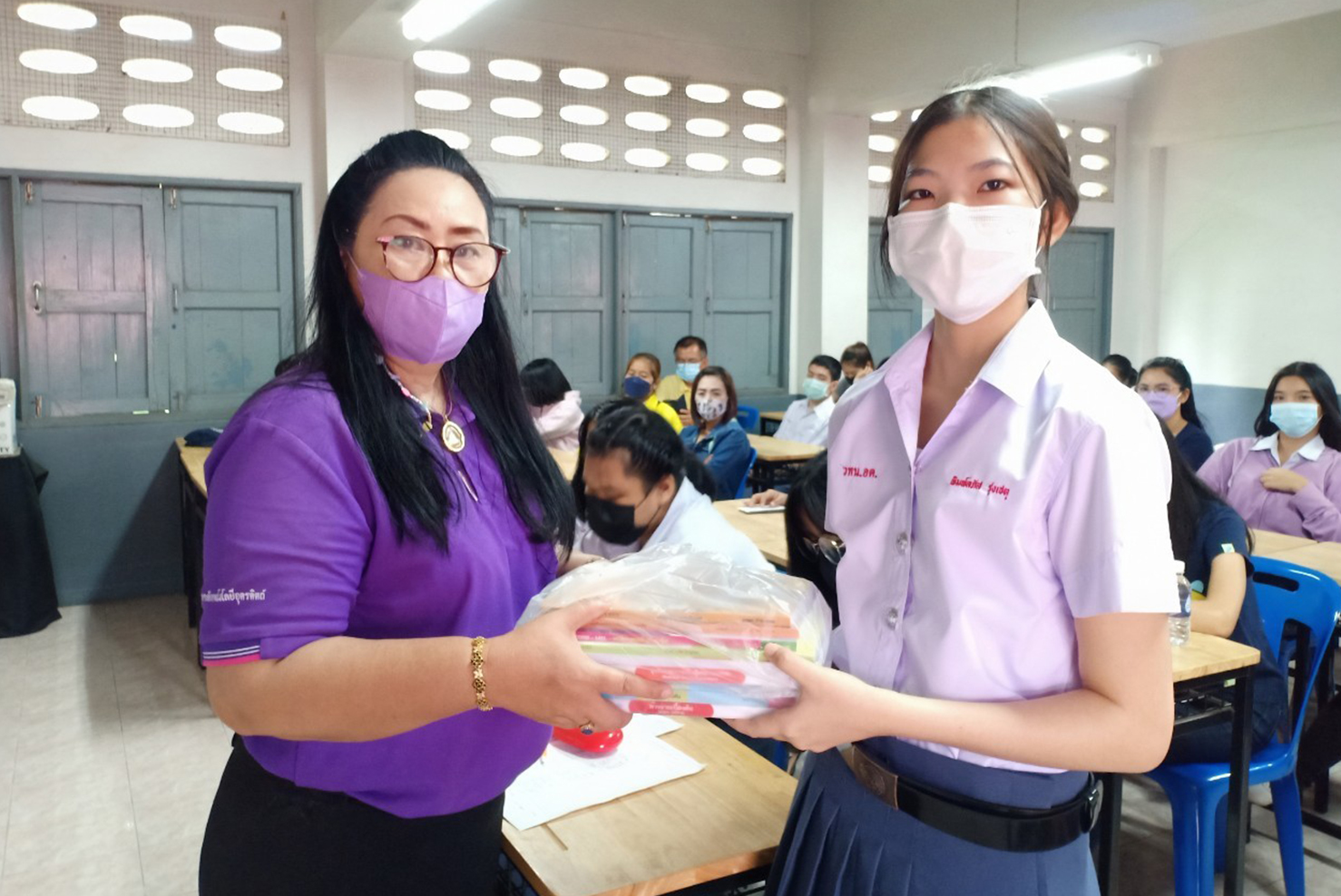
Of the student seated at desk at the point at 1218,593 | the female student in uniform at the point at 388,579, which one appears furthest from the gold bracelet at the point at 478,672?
the student seated at desk at the point at 1218,593

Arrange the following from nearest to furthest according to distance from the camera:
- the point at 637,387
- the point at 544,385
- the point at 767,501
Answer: the point at 767,501, the point at 544,385, the point at 637,387

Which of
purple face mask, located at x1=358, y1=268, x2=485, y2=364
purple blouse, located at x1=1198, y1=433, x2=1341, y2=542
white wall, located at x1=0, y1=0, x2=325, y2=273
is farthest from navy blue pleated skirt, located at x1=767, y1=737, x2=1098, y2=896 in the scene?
Result: white wall, located at x1=0, y1=0, x2=325, y2=273

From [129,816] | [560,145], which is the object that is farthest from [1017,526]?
[560,145]

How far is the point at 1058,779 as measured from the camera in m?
1.11

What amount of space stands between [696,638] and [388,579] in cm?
33

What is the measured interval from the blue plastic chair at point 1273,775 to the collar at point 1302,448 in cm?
157

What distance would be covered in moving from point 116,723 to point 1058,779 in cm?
394

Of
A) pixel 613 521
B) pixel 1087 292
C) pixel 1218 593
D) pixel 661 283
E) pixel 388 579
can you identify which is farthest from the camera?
pixel 1087 292

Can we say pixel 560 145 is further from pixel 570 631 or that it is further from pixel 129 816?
pixel 570 631

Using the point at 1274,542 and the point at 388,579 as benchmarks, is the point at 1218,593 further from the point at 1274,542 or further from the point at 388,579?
the point at 388,579

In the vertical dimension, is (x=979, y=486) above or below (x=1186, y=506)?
above

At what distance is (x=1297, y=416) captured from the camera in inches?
164

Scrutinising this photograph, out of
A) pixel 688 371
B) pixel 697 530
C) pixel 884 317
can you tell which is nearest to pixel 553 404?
pixel 688 371

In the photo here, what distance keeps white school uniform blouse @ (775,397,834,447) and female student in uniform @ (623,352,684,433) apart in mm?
933
